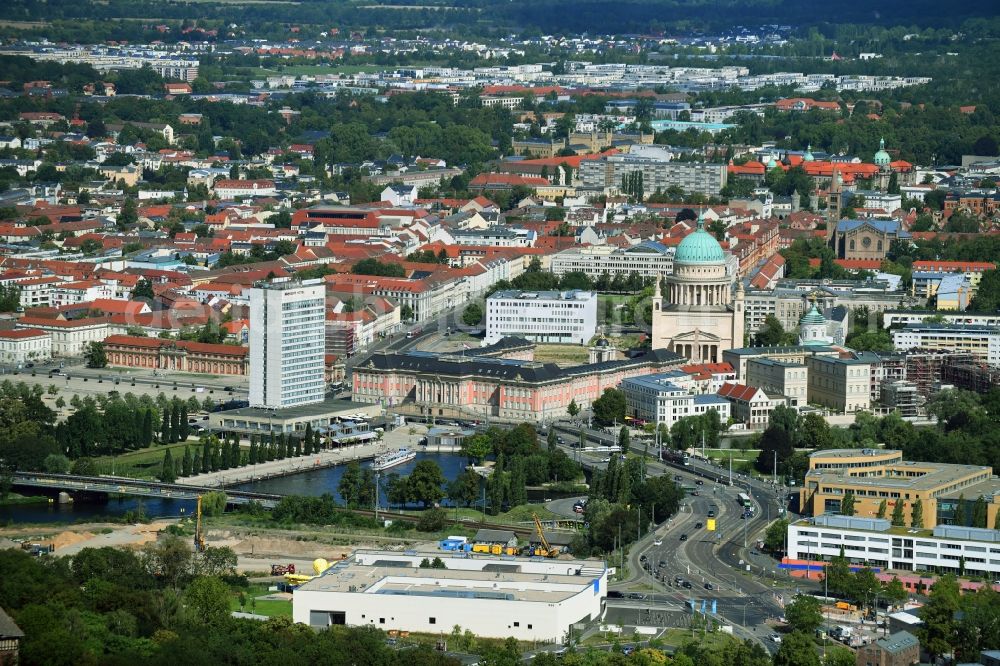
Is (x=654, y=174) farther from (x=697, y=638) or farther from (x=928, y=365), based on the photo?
(x=697, y=638)

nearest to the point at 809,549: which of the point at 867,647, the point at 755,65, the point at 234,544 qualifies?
Result: the point at 867,647

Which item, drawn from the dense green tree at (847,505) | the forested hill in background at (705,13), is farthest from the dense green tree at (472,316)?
the forested hill in background at (705,13)

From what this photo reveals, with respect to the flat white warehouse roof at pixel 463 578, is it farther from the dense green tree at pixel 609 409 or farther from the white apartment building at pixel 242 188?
the white apartment building at pixel 242 188

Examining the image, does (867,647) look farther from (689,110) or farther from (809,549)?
(689,110)

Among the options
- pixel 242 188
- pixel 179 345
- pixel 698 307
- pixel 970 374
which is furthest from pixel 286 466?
pixel 242 188

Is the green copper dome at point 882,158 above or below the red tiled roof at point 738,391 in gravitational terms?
above
